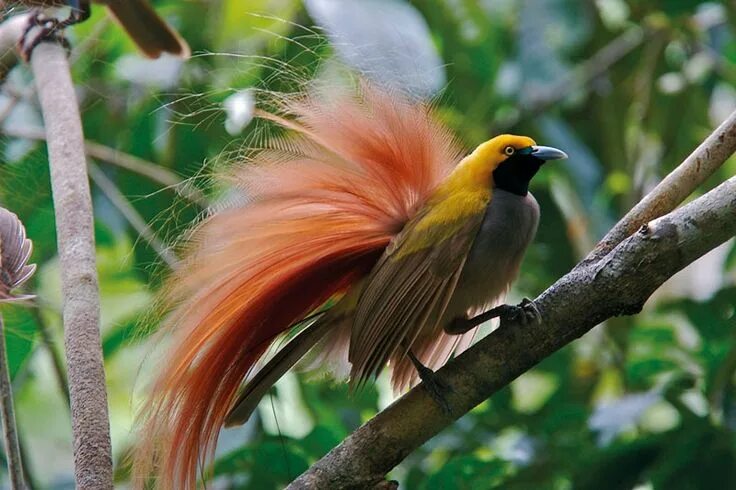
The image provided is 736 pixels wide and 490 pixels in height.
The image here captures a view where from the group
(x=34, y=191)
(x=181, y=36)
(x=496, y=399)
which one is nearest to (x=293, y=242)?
(x=34, y=191)

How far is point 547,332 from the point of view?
1.45 m

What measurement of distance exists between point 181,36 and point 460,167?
1.63 metres

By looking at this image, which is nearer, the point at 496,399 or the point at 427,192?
the point at 427,192

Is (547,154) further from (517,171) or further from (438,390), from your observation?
(438,390)

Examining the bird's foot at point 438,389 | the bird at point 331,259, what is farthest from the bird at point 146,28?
the bird's foot at point 438,389

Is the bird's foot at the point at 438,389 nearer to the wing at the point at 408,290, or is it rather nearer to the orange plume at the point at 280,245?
the wing at the point at 408,290

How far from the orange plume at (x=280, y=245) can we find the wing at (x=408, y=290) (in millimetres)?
88

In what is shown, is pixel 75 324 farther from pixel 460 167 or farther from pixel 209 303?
pixel 460 167

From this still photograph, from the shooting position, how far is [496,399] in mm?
2668

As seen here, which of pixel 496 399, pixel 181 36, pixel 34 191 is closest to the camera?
pixel 34 191

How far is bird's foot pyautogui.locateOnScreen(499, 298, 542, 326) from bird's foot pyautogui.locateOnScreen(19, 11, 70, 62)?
117cm

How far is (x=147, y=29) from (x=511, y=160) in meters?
1.48

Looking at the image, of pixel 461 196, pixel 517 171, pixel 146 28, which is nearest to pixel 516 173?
A: pixel 517 171

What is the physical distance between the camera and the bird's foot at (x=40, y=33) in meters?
2.09
